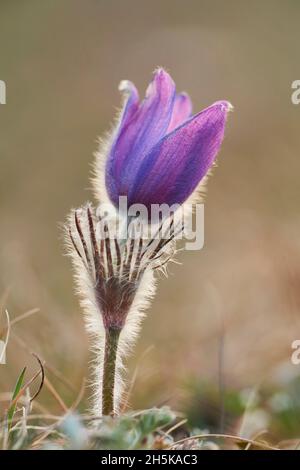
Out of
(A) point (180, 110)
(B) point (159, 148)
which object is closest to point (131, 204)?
(B) point (159, 148)

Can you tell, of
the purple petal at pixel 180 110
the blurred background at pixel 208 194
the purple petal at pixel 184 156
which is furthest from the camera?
the blurred background at pixel 208 194

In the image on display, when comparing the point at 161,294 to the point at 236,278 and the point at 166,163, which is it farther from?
the point at 166,163

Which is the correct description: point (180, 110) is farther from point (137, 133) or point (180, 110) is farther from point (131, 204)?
point (131, 204)

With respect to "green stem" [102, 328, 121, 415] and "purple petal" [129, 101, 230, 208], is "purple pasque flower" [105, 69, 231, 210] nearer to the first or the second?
"purple petal" [129, 101, 230, 208]

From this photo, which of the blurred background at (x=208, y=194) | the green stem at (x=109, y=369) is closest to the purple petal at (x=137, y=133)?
the green stem at (x=109, y=369)

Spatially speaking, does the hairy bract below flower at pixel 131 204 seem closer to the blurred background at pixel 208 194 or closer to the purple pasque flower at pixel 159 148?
the purple pasque flower at pixel 159 148

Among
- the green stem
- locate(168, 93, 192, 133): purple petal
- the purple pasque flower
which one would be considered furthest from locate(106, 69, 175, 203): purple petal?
the green stem

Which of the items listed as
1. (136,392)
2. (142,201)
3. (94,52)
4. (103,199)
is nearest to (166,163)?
(142,201)
